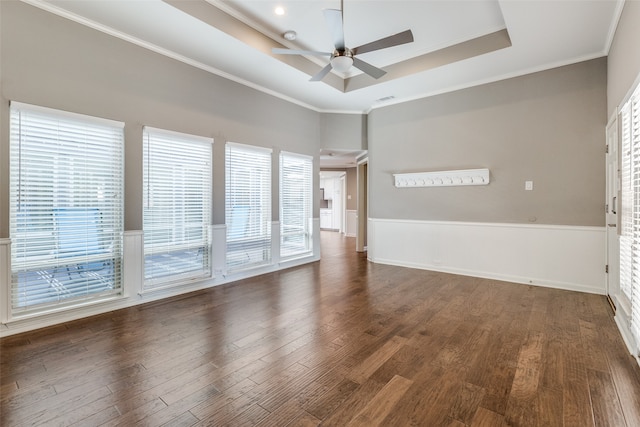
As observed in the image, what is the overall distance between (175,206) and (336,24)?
282 centimetres

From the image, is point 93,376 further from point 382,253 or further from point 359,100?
point 359,100

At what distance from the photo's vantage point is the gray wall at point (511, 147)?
3855mm

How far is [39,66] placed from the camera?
2.81 meters

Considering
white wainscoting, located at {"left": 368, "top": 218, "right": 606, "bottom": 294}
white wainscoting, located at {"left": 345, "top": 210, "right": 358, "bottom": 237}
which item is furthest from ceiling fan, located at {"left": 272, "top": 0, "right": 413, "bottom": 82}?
white wainscoting, located at {"left": 345, "top": 210, "right": 358, "bottom": 237}

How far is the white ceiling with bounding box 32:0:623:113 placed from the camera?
2963 mm

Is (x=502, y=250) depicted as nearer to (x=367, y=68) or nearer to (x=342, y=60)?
(x=367, y=68)

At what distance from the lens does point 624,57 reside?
9.32 feet

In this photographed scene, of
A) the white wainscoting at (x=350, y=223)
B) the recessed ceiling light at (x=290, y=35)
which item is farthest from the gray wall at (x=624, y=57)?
the white wainscoting at (x=350, y=223)

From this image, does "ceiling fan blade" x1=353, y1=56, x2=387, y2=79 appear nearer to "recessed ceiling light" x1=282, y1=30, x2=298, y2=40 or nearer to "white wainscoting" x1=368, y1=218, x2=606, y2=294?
"recessed ceiling light" x1=282, y1=30, x2=298, y2=40

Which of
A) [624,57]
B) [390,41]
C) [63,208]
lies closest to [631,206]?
[624,57]

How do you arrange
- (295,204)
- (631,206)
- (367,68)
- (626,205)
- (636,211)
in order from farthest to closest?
(295,204), (367,68), (626,205), (631,206), (636,211)

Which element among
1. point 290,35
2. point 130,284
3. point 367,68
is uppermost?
point 290,35

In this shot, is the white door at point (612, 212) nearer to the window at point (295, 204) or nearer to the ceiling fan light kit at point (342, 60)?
the ceiling fan light kit at point (342, 60)

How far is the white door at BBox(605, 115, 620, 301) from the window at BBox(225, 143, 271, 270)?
173 inches
